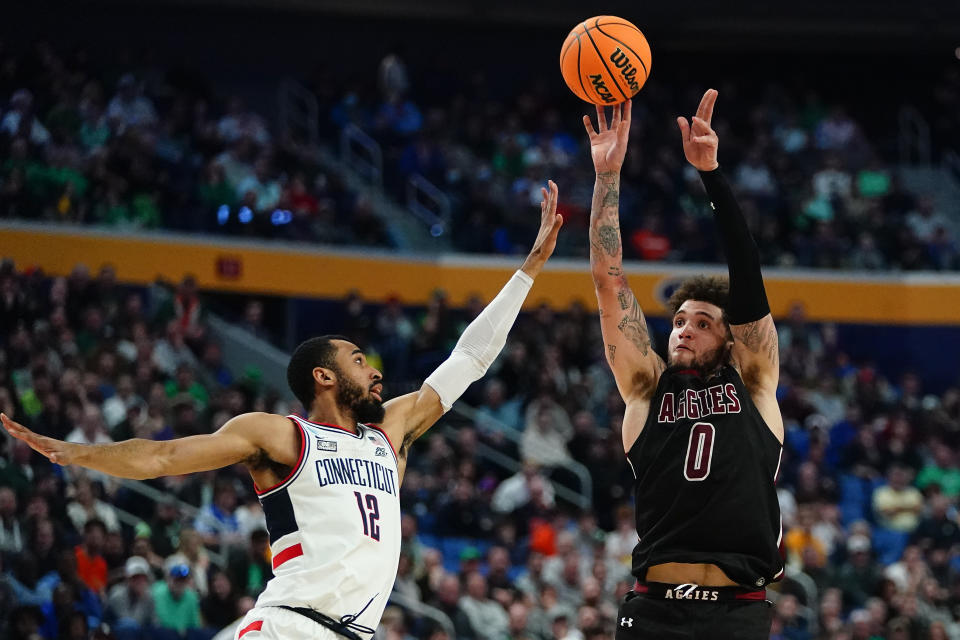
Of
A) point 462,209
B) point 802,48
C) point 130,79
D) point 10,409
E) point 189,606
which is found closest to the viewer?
point 189,606

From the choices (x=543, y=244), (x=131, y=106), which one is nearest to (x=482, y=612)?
(x=543, y=244)

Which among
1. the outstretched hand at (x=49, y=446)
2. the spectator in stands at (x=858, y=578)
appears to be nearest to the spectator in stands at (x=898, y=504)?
the spectator in stands at (x=858, y=578)

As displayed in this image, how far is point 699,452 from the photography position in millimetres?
5793

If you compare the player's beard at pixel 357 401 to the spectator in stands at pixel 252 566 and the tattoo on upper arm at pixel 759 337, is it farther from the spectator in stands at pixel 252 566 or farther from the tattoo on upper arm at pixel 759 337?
the spectator in stands at pixel 252 566

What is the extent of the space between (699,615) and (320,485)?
1.76 m

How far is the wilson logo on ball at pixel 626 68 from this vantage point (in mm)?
7105

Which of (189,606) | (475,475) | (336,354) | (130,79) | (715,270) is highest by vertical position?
(130,79)

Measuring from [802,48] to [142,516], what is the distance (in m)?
18.8

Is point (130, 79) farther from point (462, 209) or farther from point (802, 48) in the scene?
point (802, 48)

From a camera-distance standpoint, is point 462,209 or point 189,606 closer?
point 189,606

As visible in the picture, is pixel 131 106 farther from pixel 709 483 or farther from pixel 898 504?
pixel 709 483

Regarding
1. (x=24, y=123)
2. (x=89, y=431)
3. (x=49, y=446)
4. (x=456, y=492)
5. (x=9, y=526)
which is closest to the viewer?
(x=49, y=446)

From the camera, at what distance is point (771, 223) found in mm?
22688

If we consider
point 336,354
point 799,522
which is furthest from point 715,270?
point 336,354
